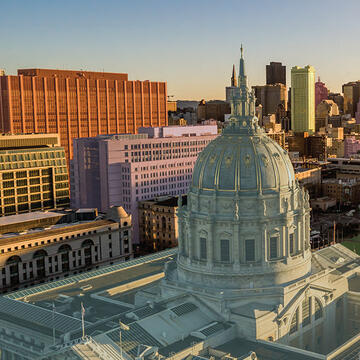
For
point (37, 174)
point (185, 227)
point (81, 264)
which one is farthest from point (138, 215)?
point (185, 227)

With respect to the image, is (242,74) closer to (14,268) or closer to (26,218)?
(14,268)

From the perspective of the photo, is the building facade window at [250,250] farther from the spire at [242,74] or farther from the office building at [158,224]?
the office building at [158,224]

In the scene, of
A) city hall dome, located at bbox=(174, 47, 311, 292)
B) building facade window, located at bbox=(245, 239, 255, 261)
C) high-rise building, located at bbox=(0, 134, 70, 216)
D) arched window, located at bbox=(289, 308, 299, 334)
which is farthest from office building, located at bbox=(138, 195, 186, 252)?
arched window, located at bbox=(289, 308, 299, 334)

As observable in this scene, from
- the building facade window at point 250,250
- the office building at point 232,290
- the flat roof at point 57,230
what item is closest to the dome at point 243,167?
the office building at point 232,290

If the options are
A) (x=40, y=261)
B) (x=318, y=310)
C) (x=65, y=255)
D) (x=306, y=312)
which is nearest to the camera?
(x=306, y=312)

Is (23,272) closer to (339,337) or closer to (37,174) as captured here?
(37,174)

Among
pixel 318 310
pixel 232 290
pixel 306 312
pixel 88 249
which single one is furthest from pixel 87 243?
pixel 306 312
